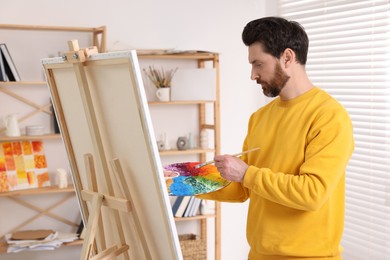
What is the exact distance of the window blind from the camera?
3.13 metres

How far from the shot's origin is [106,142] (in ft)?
→ 6.28

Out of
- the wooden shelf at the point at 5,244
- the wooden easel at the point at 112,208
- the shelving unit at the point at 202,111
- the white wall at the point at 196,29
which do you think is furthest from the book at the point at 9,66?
the wooden easel at the point at 112,208

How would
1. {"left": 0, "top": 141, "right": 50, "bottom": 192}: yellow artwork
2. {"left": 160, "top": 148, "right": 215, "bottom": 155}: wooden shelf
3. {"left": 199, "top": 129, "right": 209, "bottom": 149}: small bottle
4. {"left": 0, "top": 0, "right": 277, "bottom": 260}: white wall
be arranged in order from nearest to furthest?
{"left": 0, "top": 141, "right": 50, "bottom": 192}: yellow artwork
{"left": 0, "top": 0, "right": 277, "bottom": 260}: white wall
{"left": 160, "top": 148, "right": 215, "bottom": 155}: wooden shelf
{"left": 199, "top": 129, "right": 209, "bottom": 149}: small bottle

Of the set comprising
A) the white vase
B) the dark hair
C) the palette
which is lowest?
the palette

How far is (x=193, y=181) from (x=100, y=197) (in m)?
0.36

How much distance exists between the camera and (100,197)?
6.17 feet

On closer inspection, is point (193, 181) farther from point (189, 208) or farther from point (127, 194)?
point (189, 208)

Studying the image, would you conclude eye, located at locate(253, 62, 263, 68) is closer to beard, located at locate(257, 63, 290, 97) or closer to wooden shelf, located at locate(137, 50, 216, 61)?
beard, located at locate(257, 63, 290, 97)

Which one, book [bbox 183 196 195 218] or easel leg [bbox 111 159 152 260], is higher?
easel leg [bbox 111 159 152 260]

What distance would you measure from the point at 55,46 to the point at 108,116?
199 centimetres

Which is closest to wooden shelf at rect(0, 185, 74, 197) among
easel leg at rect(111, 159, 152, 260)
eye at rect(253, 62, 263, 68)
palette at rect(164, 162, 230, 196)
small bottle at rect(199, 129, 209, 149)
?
small bottle at rect(199, 129, 209, 149)

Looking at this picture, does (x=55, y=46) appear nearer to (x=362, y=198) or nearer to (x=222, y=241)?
(x=222, y=241)

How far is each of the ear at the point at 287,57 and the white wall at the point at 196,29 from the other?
2078 mm

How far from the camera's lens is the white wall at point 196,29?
3.67m
